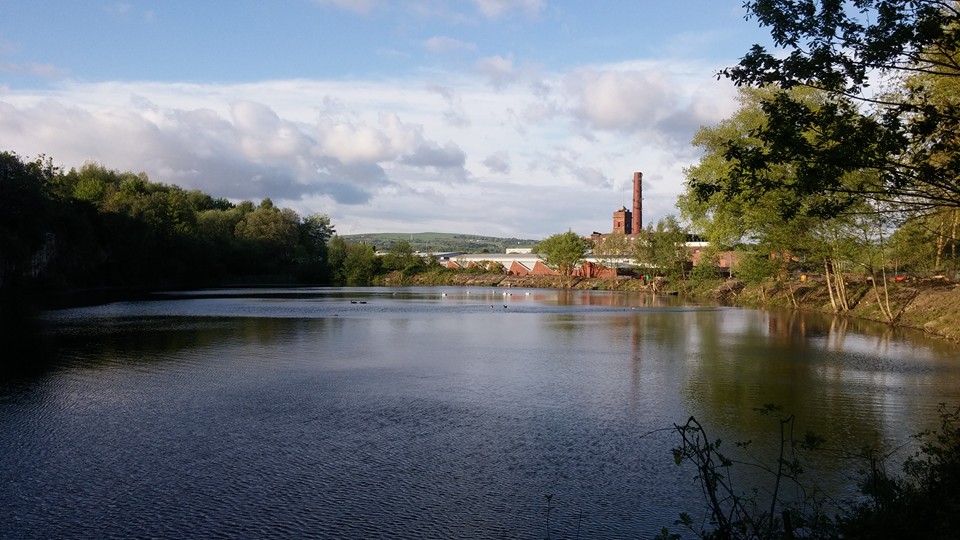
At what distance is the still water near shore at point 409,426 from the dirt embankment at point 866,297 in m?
7.30

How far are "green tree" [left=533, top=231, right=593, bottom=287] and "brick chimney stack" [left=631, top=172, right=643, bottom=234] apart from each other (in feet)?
59.2

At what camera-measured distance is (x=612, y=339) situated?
30.6m

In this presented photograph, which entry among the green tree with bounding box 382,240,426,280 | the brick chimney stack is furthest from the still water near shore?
the brick chimney stack

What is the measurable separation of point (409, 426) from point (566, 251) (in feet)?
329

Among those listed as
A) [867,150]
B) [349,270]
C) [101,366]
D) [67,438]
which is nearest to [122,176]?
[349,270]

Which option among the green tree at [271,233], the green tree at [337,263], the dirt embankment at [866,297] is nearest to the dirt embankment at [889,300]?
the dirt embankment at [866,297]

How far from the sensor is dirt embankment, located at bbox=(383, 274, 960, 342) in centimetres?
3409

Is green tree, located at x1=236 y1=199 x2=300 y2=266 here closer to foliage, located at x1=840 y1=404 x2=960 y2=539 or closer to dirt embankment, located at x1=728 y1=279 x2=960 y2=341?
dirt embankment, located at x1=728 y1=279 x2=960 y2=341

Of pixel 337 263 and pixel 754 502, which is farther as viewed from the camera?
pixel 337 263

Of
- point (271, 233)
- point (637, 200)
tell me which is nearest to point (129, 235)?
point (271, 233)

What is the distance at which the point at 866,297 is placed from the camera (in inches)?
1848

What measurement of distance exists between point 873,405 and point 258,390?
553 inches

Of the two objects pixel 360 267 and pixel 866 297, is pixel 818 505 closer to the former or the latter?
pixel 866 297

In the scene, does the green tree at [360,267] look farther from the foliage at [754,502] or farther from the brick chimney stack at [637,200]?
the foliage at [754,502]
